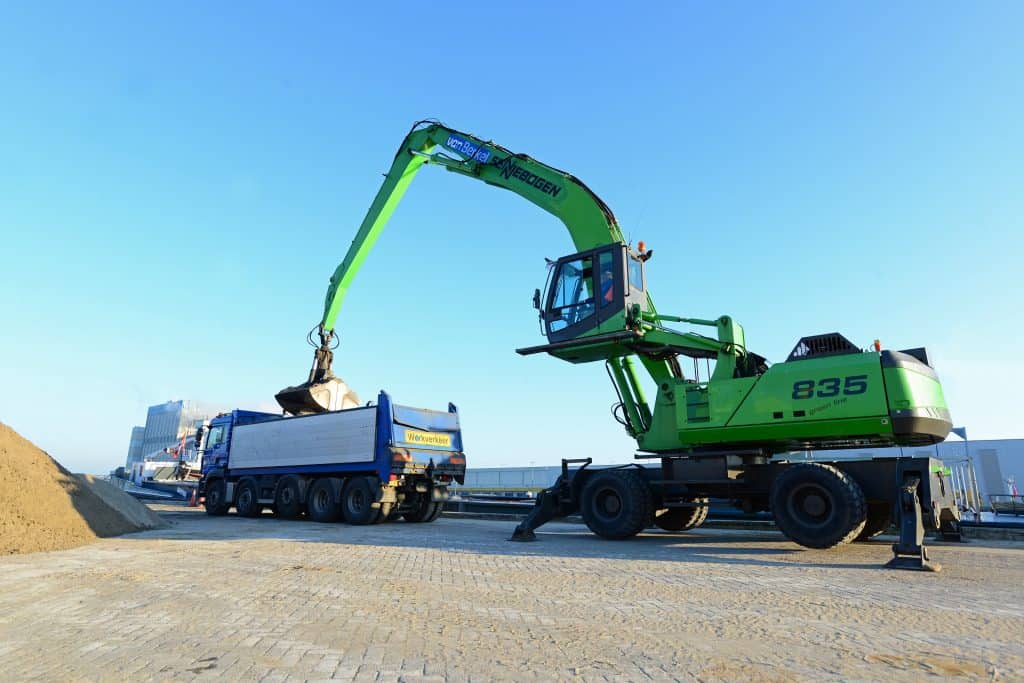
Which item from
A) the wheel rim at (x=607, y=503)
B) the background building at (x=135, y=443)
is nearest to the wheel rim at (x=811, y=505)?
the wheel rim at (x=607, y=503)

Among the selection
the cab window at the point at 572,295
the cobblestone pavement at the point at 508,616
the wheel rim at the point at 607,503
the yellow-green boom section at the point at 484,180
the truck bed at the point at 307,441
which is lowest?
the cobblestone pavement at the point at 508,616

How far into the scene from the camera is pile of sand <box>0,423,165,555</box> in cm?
1048

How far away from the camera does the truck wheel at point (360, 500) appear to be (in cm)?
1570

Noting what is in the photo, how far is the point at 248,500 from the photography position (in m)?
19.6

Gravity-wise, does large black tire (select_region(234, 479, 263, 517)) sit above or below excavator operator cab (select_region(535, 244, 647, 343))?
below

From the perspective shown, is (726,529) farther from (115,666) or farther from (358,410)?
(115,666)

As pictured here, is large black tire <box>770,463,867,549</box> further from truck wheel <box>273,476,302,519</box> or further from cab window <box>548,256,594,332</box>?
truck wheel <box>273,476,302,519</box>

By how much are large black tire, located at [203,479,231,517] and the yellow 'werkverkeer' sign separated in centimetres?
829

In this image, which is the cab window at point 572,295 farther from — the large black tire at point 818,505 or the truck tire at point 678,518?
the large black tire at point 818,505

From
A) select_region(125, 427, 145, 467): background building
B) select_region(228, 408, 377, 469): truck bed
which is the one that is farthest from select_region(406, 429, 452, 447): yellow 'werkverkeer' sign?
select_region(125, 427, 145, 467): background building

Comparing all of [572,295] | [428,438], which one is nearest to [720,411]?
[572,295]

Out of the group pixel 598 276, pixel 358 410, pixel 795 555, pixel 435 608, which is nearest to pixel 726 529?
pixel 795 555

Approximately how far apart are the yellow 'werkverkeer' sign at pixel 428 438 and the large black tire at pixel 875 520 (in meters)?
10.5

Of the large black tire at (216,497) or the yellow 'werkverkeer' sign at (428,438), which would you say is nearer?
the yellow 'werkverkeer' sign at (428,438)
